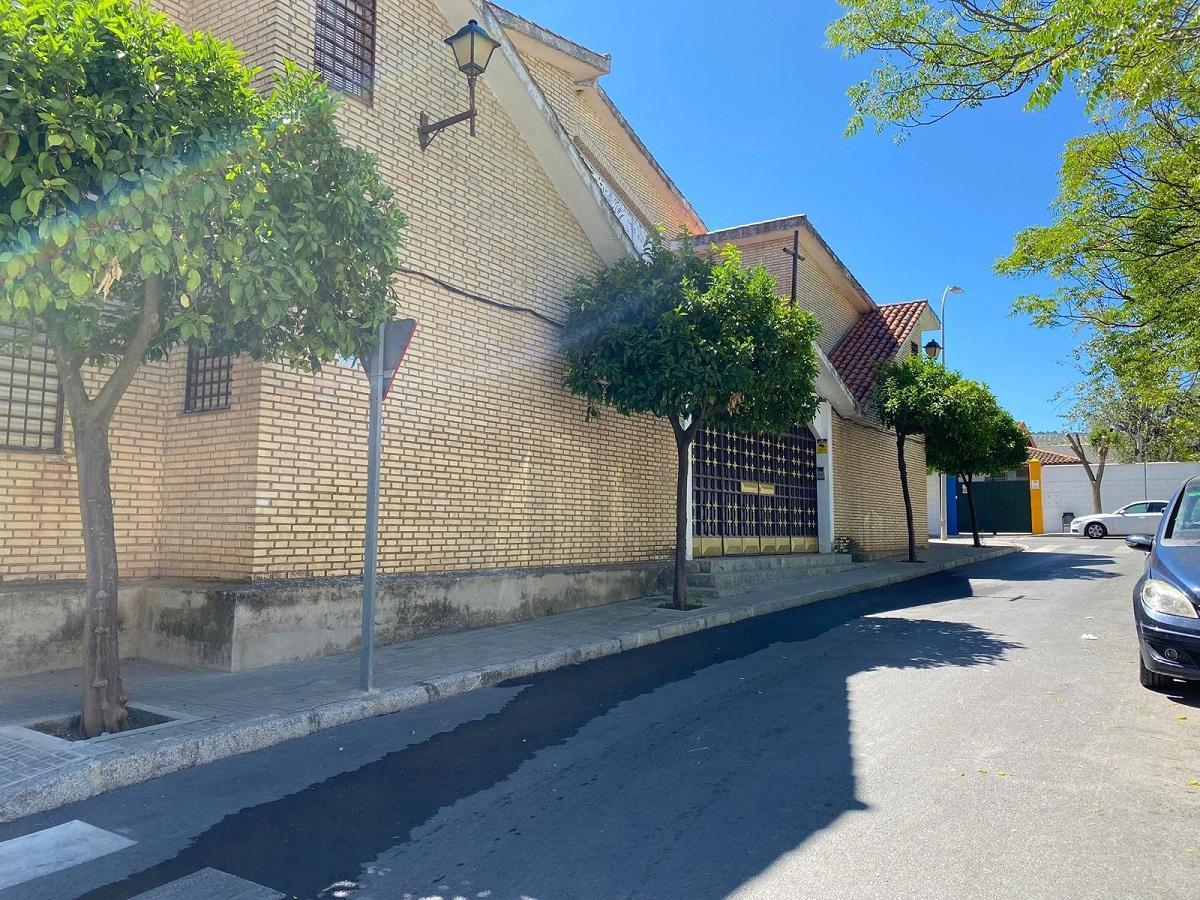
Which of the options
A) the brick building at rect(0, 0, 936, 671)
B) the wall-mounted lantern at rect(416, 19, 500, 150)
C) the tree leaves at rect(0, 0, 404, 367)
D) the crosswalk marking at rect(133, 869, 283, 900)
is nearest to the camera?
the crosswalk marking at rect(133, 869, 283, 900)

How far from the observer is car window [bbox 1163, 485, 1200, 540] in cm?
603

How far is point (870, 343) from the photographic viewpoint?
22000 mm

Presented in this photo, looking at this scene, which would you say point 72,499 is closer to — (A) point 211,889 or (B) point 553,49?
(A) point 211,889

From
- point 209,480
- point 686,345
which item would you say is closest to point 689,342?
point 686,345

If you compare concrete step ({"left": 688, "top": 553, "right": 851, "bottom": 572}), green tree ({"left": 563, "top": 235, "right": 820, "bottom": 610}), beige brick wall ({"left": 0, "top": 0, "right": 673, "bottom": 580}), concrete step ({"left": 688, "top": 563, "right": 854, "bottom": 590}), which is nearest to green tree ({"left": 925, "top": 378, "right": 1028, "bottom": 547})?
concrete step ({"left": 688, "top": 553, "right": 851, "bottom": 572})

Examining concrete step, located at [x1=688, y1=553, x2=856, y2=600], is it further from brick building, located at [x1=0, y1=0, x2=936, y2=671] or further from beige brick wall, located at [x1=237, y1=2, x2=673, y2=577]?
beige brick wall, located at [x1=237, y1=2, x2=673, y2=577]

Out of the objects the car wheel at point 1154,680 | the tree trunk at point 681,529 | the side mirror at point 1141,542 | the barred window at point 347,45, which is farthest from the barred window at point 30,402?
the side mirror at point 1141,542

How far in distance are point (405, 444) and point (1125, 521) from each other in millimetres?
30765

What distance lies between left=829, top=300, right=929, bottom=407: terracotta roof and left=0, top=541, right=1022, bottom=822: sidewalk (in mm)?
11937

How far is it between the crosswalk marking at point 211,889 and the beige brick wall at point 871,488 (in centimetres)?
1651

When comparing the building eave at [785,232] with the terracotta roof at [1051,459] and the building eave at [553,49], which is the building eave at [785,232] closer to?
the building eave at [553,49]

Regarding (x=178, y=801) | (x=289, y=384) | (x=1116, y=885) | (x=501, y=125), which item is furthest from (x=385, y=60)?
(x=1116, y=885)

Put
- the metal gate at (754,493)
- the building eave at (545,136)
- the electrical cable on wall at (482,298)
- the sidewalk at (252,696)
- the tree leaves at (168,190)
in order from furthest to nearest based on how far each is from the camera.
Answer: the metal gate at (754,493), the building eave at (545,136), the electrical cable on wall at (482,298), the sidewalk at (252,696), the tree leaves at (168,190)

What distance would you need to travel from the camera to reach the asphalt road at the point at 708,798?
314cm
